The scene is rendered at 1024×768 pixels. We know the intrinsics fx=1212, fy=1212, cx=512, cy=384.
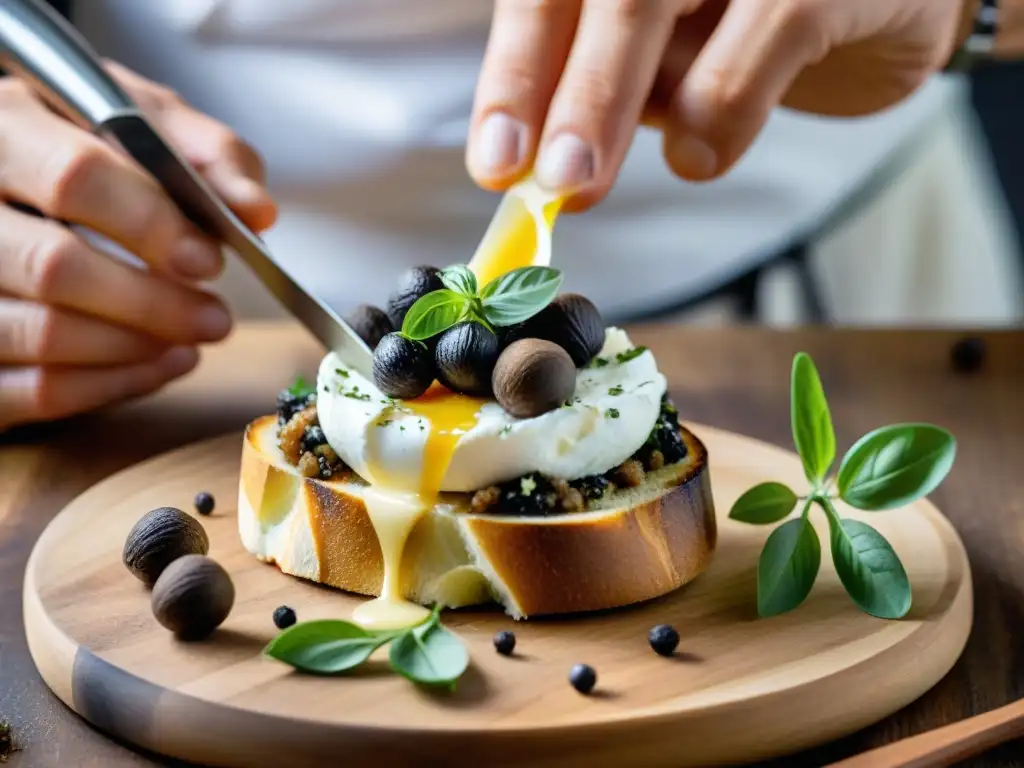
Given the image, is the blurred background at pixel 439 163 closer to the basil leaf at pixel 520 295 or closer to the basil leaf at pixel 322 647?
the basil leaf at pixel 520 295

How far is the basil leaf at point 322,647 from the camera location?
1.71 metres

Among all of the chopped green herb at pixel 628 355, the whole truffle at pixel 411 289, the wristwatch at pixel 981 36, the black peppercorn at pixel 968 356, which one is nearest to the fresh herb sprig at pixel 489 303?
the whole truffle at pixel 411 289

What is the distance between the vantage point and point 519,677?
68.5 inches

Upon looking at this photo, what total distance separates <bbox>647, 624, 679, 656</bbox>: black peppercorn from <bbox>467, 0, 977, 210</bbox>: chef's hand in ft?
3.21

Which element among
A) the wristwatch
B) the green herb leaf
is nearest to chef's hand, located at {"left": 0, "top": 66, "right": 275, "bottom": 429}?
A: the green herb leaf

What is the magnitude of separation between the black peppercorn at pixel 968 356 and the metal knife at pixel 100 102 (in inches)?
76.1

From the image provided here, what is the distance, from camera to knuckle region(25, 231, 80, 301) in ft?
9.02

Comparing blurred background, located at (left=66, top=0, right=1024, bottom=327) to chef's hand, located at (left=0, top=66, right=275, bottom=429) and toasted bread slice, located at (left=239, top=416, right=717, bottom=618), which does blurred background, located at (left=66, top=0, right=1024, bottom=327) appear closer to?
chef's hand, located at (left=0, top=66, right=275, bottom=429)

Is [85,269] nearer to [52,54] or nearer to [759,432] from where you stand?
[52,54]

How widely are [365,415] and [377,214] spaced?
2228mm

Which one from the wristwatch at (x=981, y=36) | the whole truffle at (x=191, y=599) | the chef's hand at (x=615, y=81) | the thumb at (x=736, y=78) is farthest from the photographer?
the wristwatch at (x=981, y=36)

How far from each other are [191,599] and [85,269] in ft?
4.05

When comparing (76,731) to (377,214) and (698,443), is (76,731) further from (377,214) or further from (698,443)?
(377,214)

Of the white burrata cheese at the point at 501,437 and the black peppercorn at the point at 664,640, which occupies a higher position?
the white burrata cheese at the point at 501,437
